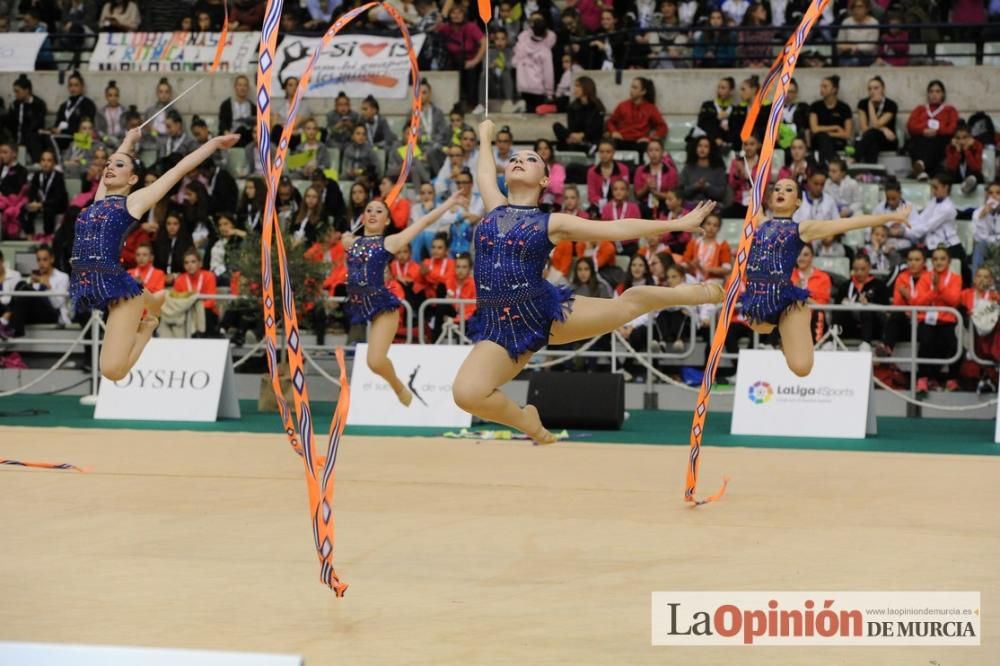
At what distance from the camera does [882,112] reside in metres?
15.3

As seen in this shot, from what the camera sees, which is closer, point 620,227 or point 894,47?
point 620,227

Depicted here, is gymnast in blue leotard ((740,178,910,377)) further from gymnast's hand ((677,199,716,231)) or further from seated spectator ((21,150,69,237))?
seated spectator ((21,150,69,237))

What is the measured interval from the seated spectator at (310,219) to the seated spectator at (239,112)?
2.27 metres

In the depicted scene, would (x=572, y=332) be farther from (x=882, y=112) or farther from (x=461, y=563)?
(x=882, y=112)

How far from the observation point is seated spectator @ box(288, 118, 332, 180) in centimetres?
1620

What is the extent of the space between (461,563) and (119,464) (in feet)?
12.8

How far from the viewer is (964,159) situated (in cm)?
1477

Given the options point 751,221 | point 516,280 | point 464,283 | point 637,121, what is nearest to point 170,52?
point 637,121

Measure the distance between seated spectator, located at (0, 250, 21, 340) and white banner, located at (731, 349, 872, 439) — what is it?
7.91 m

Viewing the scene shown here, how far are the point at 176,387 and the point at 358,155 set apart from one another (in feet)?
14.2

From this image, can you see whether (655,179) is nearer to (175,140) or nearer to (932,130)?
(932,130)

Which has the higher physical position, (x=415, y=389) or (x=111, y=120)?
(x=111, y=120)

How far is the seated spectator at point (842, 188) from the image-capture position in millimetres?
14320

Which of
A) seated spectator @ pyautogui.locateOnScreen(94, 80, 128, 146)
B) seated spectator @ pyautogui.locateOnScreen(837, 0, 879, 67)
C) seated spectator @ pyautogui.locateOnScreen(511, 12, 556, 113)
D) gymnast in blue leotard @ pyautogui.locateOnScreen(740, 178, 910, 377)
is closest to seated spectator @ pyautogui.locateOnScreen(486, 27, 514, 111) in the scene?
seated spectator @ pyautogui.locateOnScreen(511, 12, 556, 113)
